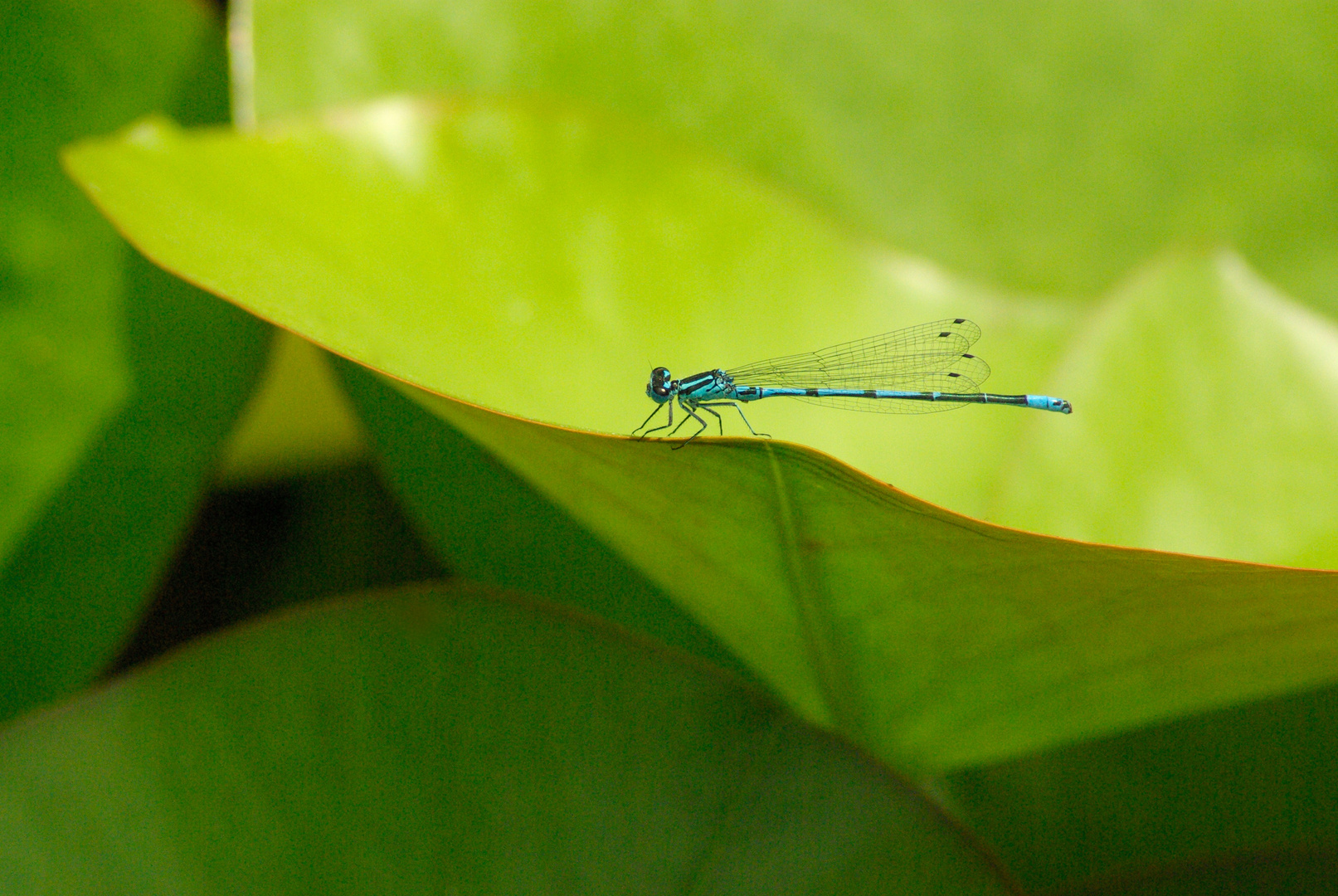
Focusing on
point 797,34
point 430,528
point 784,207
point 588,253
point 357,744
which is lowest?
point 357,744

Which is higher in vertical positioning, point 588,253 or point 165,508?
point 588,253

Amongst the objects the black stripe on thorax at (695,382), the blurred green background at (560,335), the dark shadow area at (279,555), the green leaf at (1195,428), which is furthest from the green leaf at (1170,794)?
the dark shadow area at (279,555)

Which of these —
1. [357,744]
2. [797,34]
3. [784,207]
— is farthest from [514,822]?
[797,34]

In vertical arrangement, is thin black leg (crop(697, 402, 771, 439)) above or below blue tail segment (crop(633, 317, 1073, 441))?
below

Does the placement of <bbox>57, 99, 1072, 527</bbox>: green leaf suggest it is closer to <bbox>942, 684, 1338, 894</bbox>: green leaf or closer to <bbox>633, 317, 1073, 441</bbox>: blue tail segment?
<bbox>633, 317, 1073, 441</bbox>: blue tail segment

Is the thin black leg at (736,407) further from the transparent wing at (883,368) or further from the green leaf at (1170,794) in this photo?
the green leaf at (1170,794)

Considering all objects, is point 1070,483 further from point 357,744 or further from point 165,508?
point 165,508

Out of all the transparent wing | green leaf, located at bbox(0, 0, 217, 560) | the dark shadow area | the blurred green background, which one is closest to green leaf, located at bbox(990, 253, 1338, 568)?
the blurred green background
